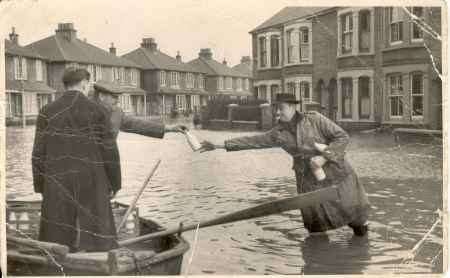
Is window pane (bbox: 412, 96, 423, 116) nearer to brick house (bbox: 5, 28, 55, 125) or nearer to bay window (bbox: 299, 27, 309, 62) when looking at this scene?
bay window (bbox: 299, 27, 309, 62)

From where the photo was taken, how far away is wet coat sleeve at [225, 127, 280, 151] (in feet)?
18.2

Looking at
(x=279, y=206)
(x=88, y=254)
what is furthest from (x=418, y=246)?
(x=88, y=254)

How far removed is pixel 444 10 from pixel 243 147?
2.52m

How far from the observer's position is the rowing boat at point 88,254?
4.55 meters

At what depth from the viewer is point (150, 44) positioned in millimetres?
6320

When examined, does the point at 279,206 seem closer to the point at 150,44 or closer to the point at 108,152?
the point at 108,152

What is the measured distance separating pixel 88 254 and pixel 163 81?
403 cm

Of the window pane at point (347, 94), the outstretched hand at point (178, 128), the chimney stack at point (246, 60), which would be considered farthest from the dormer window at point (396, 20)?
the window pane at point (347, 94)

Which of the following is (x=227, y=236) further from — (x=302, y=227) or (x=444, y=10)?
(x=444, y=10)

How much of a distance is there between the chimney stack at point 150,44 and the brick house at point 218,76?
463 millimetres

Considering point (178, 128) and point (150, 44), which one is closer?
point (178, 128)

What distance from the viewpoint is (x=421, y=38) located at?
6230mm

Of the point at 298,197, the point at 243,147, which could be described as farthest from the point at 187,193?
the point at 298,197

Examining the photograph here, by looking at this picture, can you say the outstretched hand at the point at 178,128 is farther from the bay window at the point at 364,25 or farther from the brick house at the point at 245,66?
the bay window at the point at 364,25
